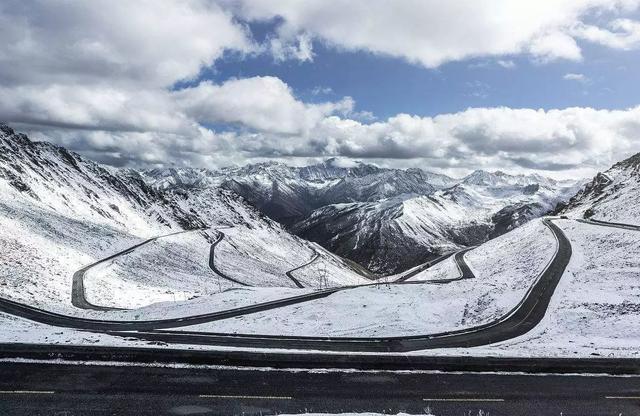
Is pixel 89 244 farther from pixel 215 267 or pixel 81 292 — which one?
pixel 81 292

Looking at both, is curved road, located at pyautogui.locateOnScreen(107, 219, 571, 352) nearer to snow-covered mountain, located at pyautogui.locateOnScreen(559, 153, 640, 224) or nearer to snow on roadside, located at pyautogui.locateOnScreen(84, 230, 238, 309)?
snow on roadside, located at pyautogui.locateOnScreen(84, 230, 238, 309)

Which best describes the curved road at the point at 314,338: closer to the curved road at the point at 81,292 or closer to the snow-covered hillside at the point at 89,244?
the snow-covered hillside at the point at 89,244

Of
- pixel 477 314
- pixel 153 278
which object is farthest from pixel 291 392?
pixel 153 278

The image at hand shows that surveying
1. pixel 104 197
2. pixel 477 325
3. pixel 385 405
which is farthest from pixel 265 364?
pixel 104 197

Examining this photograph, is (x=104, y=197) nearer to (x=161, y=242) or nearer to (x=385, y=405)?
(x=161, y=242)

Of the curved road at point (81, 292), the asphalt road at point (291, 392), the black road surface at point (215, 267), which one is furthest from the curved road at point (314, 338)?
the black road surface at point (215, 267)

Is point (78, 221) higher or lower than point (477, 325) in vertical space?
higher

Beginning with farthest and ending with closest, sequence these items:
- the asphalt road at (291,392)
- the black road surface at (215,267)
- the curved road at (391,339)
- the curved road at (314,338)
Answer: the black road surface at (215,267) < the curved road at (314,338) < the curved road at (391,339) < the asphalt road at (291,392)

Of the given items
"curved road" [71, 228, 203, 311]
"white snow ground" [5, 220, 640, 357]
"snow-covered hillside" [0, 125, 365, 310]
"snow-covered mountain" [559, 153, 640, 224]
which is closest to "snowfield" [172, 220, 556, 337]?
"white snow ground" [5, 220, 640, 357]
